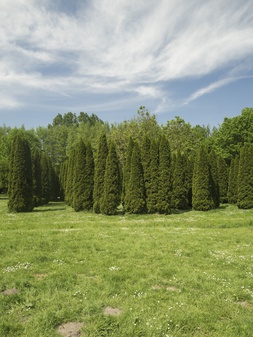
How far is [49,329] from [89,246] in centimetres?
512

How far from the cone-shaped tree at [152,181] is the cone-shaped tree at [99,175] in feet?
13.3

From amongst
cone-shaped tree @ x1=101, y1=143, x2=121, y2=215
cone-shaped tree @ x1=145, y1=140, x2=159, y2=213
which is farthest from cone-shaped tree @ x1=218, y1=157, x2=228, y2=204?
cone-shaped tree @ x1=101, y1=143, x2=121, y2=215

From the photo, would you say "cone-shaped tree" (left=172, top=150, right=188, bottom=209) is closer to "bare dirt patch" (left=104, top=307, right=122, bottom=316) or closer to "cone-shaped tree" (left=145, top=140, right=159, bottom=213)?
"cone-shaped tree" (left=145, top=140, right=159, bottom=213)

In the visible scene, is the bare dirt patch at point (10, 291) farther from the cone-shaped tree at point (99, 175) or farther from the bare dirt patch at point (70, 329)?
the cone-shaped tree at point (99, 175)

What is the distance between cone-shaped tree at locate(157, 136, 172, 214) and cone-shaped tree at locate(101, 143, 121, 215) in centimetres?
353

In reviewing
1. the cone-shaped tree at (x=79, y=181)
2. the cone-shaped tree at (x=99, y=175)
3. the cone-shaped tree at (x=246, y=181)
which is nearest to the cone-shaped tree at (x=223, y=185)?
the cone-shaped tree at (x=246, y=181)

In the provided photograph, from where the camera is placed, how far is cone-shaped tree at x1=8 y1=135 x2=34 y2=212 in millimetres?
23484

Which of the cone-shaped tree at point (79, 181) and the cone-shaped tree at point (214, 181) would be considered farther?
the cone-shaped tree at point (214, 181)

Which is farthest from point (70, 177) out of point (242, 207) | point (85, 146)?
point (242, 207)

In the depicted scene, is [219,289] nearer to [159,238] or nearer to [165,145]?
[159,238]

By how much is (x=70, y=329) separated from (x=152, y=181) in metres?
17.8

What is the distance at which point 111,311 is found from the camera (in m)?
4.69

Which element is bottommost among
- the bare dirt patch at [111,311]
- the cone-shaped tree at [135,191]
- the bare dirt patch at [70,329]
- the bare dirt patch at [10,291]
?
the bare dirt patch at [70,329]

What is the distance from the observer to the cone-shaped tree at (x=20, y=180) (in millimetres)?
23484
